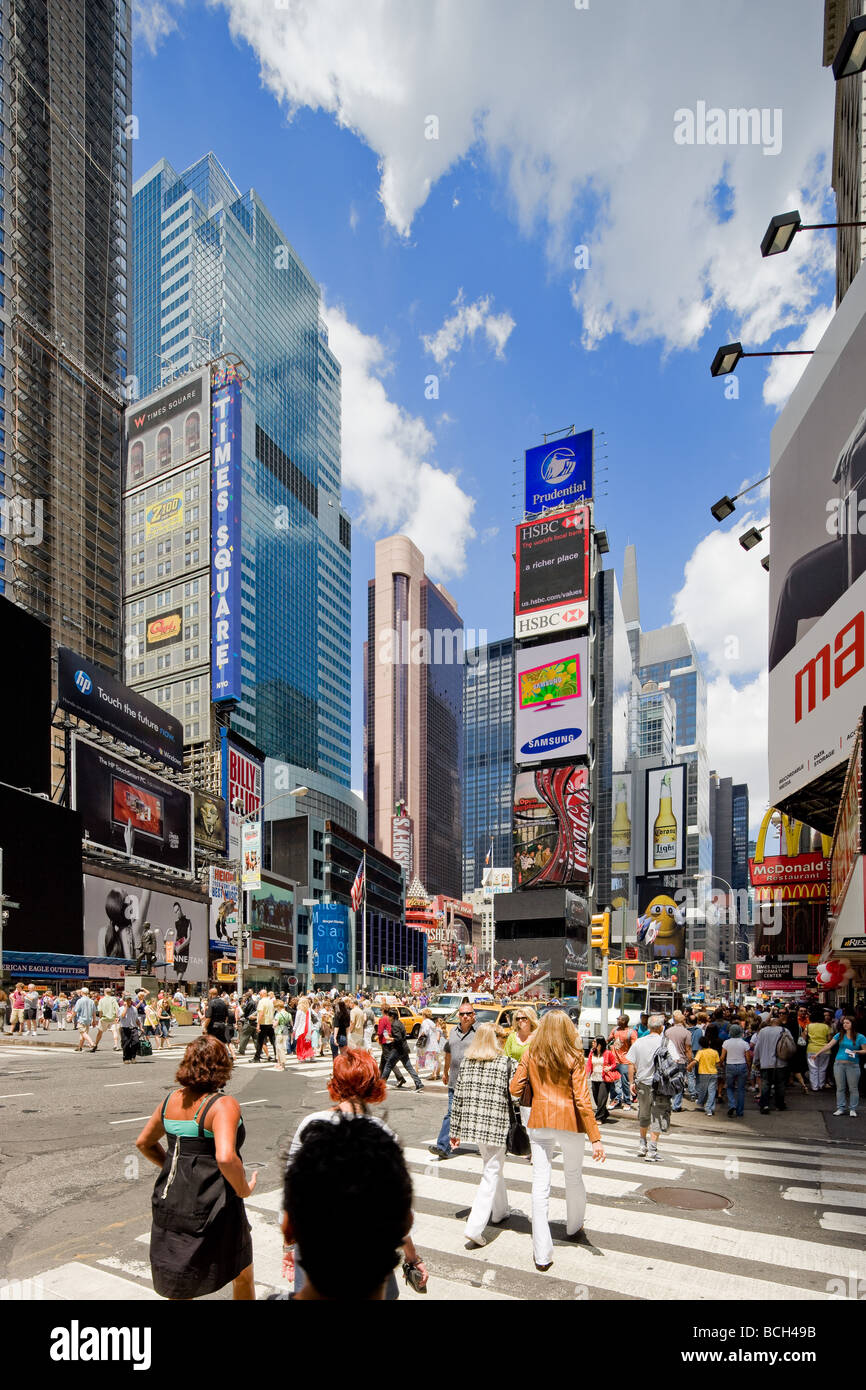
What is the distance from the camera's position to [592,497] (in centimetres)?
9381

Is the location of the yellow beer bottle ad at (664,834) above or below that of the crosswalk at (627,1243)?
below

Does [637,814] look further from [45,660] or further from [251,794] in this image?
[45,660]

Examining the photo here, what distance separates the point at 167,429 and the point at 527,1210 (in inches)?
4026

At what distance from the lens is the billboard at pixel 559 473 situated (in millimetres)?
94188

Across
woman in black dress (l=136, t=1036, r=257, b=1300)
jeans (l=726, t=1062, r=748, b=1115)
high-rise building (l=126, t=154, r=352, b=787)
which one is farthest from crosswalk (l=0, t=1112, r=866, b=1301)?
high-rise building (l=126, t=154, r=352, b=787)

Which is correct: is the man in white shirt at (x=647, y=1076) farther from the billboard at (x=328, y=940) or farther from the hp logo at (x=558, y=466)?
the hp logo at (x=558, y=466)

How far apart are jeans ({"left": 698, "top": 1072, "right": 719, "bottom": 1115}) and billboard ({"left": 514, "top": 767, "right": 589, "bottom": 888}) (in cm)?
7124

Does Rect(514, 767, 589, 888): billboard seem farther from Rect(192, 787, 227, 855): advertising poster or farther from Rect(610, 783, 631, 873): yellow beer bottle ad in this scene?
Rect(610, 783, 631, 873): yellow beer bottle ad

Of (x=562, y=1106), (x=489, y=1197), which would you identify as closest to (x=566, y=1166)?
(x=562, y=1106)

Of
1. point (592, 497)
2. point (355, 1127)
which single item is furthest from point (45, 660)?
point (592, 497)

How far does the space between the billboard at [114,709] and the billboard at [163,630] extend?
34.2m

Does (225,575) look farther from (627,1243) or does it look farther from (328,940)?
(627,1243)

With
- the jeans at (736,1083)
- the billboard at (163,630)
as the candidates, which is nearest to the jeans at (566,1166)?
the jeans at (736,1083)
